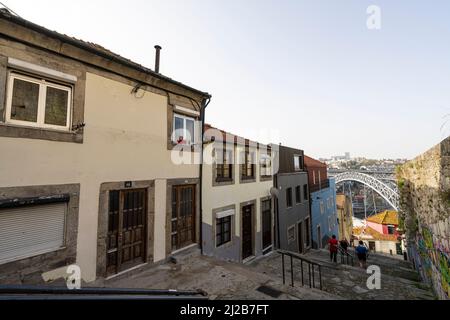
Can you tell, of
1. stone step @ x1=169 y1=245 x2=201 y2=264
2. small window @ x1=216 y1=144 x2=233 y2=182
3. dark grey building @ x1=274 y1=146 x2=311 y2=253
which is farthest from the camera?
dark grey building @ x1=274 y1=146 x2=311 y2=253

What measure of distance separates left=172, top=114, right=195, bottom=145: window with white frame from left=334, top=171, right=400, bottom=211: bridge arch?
2122 inches

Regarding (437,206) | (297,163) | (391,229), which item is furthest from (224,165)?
(391,229)

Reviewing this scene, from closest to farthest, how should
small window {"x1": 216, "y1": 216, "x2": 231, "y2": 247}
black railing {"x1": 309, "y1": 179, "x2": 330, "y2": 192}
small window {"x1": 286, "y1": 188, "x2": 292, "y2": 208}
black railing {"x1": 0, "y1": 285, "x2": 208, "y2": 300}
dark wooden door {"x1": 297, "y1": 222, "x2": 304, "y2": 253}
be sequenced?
A: black railing {"x1": 0, "y1": 285, "x2": 208, "y2": 300} < small window {"x1": 216, "y1": 216, "x2": 231, "y2": 247} < small window {"x1": 286, "y1": 188, "x2": 292, "y2": 208} < dark wooden door {"x1": 297, "y1": 222, "x2": 304, "y2": 253} < black railing {"x1": 309, "y1": 179, "x2": 330, "y2": 192}

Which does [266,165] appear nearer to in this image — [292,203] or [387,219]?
[292,203]

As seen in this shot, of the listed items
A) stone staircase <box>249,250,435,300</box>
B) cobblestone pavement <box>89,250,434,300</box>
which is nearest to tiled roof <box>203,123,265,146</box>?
cobblestone pavement <box>89,250,434,300</box>

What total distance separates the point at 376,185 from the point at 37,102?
7470 cm

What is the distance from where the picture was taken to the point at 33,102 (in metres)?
5.27

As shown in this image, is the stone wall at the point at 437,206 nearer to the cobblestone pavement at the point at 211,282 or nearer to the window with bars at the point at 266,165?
the cobblestone pavement at the point at 211,282

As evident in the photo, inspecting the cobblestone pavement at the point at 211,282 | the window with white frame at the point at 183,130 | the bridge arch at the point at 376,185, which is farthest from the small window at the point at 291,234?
the bridge arch at the point at 376,185

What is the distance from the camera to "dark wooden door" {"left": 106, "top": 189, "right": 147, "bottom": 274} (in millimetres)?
6617

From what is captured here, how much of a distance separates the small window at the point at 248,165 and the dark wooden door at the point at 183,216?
446 centimetres

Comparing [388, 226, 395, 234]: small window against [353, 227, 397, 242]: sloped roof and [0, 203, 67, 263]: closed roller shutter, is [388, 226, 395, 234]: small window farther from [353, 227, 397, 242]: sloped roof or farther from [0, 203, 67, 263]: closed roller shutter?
[0, 203, 67, 263]: closed roller shutter

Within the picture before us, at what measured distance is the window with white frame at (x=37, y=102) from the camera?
4.98 m
